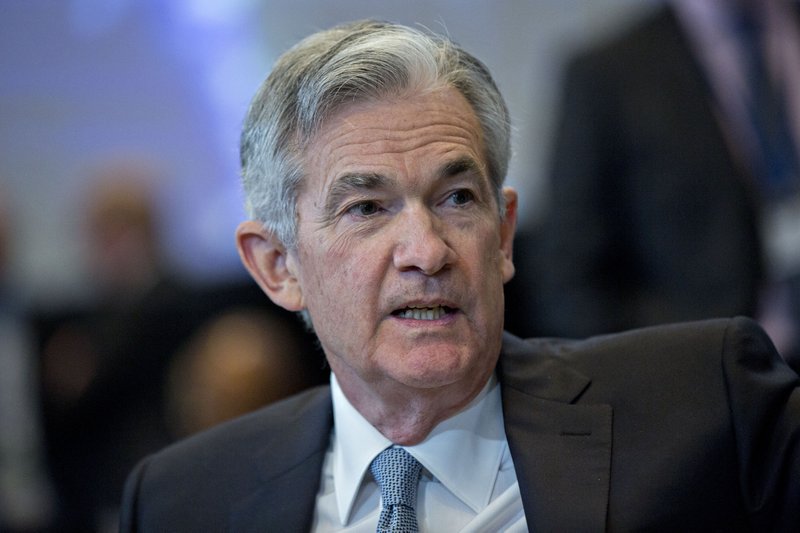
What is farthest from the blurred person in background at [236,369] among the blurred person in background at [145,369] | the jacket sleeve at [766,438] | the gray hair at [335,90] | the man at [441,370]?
the jacket sleeve at [766,438]

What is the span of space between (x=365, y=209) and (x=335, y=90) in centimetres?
27

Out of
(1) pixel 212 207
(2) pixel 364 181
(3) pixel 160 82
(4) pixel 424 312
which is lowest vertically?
(1) pixel 212 207

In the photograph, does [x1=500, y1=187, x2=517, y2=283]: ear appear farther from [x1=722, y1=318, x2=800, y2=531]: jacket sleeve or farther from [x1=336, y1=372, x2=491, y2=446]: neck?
[x1=722, y1=318, x2=800, y2=531]: jacket sleeve

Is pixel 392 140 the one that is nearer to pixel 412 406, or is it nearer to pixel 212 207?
pixel 412 406

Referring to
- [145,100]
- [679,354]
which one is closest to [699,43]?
[679,354]

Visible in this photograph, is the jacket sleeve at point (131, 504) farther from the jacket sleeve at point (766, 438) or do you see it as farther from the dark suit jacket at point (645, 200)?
the dark suit jacket at point (645, 200)

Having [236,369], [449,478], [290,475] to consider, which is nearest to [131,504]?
[290,475]

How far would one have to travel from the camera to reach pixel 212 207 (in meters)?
5.66

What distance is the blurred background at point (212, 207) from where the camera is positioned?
4.12m

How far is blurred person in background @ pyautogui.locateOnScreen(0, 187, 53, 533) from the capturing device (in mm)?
4539

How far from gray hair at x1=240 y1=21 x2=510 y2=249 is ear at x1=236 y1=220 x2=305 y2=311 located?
38mm

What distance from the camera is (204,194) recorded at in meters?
5.65

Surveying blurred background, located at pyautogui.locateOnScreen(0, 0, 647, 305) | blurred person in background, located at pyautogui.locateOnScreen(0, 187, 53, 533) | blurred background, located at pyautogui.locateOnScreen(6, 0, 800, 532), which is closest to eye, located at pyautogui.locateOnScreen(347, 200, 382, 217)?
blurred background, located at pyautogui.locateOnScreen(6, 0, 800, 532)

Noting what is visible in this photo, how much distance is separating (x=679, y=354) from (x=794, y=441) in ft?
Result: 1.04
